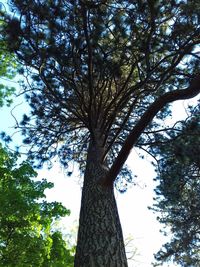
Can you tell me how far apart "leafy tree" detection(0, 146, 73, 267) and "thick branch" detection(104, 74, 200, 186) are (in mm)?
3599

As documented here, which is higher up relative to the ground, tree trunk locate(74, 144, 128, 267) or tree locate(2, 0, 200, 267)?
tree locate(2, 0, 200, 267)

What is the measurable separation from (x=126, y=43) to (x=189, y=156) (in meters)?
2.36

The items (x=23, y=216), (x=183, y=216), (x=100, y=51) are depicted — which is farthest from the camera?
(x=183, y=216)

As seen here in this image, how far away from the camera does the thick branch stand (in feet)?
13.2

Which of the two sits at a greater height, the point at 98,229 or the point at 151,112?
the point at 151,112

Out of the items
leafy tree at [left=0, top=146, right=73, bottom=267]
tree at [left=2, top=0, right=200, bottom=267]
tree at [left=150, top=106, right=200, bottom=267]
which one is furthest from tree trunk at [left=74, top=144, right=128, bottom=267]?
tree at [left=150, top=106, right=200, bottom=267]

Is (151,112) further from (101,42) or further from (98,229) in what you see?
(101,42)

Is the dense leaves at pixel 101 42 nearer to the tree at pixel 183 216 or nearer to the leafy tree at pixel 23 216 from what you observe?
the leafy tree at pixel 23 216

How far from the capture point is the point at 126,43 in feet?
20.5

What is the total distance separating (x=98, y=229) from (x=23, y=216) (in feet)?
12.9

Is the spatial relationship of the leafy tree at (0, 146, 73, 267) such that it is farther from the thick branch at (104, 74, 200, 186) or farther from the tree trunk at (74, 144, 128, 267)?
the thick branch at (104, 74, 200, 186)

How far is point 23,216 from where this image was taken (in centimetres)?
781

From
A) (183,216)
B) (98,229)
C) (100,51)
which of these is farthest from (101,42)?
A: (183,216)

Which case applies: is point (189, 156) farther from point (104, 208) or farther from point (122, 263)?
point (122, 263)
